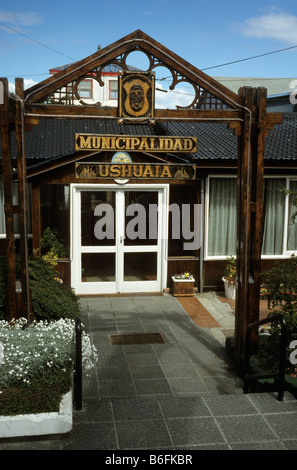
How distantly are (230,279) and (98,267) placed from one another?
2.88 meters

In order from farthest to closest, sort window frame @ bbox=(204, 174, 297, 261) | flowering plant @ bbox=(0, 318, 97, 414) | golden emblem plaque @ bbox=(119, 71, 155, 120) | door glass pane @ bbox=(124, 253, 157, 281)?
door glass pane @ bbox=(124, 253, 157, 281) < window frame @ bbox=(204, 174, 297, 261) < golden emblem plaque @ bbox=(119, 71, 155, 120) < flowering plant @ bbox=(0, 318, 97, 414)

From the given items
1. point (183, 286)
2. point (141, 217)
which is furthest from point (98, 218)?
point (183, 286)

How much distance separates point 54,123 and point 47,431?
931cm

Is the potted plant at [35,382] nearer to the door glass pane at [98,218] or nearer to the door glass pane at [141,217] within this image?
the door glass pane at [98,218]

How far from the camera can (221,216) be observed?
10.3m

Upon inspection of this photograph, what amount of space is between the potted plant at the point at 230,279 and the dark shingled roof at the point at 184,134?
2.24 m

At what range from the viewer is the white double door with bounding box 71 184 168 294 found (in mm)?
9805

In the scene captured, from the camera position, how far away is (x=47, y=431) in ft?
13.9

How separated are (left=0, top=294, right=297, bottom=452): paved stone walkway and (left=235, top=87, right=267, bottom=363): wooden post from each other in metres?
0.84

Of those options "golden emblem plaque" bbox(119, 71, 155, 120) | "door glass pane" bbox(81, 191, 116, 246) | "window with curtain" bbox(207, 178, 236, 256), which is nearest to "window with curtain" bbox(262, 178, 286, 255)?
"window with curtain" bbox(207, 178, 236, 256)

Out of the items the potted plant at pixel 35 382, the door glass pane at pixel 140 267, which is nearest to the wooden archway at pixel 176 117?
the potted plant at pixel 35 382

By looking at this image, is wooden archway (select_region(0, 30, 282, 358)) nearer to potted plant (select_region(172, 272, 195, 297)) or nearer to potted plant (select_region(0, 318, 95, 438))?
potted plant (select_region(0, 318, 95, 438))
